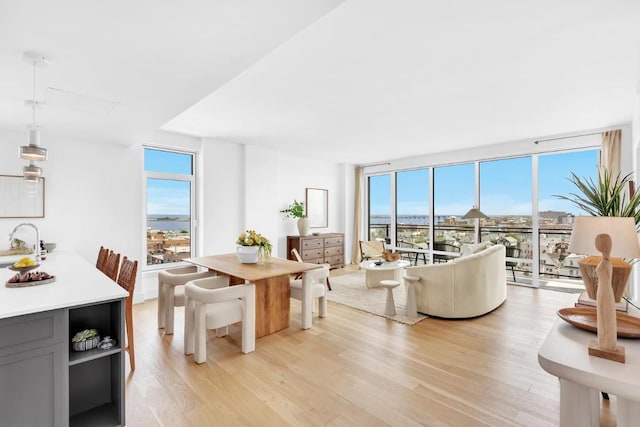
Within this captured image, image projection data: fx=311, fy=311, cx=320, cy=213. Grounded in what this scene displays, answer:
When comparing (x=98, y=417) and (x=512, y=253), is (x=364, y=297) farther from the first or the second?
(x=98, y=417)

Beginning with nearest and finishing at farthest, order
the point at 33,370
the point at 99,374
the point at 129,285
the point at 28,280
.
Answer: the point at 33,370 < the point at 99,374 < the point at 28,280 < the point at 129,285

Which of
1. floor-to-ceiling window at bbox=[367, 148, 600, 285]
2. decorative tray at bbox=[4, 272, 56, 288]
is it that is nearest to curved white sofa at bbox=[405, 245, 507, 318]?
floor-to-ceiling window at bbox=[367, 148, 600, 285]

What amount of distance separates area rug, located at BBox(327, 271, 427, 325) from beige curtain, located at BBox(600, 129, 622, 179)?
11.8ft

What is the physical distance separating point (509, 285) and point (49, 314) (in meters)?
6.35

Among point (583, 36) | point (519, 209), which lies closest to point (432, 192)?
point (519, 209)

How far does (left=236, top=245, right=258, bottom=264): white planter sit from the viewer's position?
3.66 m

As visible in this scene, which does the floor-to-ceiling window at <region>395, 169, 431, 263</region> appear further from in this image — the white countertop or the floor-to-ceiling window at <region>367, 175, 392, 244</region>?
the white countertop

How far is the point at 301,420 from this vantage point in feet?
6.54

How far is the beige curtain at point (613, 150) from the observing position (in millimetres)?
4629

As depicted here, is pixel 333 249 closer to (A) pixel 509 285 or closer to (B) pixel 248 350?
(A) pixel 509 285

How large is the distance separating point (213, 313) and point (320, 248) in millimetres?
4212

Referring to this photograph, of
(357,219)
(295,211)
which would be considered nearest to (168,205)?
(295,211)

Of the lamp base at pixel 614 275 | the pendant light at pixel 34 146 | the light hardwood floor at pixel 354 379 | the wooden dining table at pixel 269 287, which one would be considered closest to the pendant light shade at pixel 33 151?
the pendant light at pixel 34 146

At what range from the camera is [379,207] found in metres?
8.05
